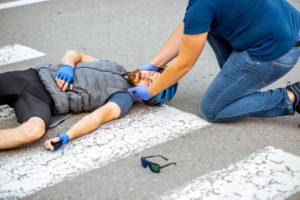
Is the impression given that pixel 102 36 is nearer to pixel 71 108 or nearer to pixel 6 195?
pixel 71 108

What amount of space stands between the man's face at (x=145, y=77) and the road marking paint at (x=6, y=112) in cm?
102

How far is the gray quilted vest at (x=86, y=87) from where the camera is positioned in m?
4.34

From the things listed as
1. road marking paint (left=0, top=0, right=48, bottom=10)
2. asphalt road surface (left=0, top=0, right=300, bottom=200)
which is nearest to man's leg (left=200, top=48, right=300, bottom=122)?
asphalt road surface (left=0, top=0, right=300, bottom=200)

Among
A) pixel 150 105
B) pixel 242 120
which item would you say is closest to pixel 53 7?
pixel 150 105

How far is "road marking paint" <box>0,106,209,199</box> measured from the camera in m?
3.57

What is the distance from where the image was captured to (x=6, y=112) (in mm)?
4637

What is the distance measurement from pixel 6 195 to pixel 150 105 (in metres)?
1.64

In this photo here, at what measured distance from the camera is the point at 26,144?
4.06 meters

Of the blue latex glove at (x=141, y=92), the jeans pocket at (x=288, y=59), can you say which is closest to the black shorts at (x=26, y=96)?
the blue latex glove at (x=141, y=92)

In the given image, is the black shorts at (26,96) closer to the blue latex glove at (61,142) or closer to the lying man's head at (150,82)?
the blue latex glove at (61,142)

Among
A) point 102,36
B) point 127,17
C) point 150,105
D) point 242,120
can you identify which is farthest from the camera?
point 127,17

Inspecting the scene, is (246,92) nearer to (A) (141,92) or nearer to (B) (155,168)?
(A) (141,92)

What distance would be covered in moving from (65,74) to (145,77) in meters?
0.63

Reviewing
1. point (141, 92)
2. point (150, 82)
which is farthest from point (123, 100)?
point (150, 82)
